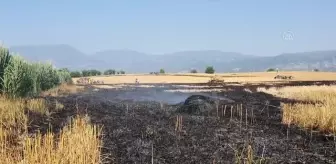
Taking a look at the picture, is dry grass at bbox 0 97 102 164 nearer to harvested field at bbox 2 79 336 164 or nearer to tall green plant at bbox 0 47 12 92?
harvested field at bbox 2 79 336 164

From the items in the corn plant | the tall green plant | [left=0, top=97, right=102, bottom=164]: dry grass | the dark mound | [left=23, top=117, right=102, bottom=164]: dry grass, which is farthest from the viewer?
the tall green plant

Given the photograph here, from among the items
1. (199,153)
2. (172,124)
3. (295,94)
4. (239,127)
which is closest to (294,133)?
(239,127)

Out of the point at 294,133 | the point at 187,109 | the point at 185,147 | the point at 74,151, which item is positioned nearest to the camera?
the point at 74,151

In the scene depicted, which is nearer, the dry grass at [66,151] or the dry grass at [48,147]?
the dry grass at [66,151]

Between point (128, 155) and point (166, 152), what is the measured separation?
1190mm

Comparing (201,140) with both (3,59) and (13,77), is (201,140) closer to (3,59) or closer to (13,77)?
(13,77)

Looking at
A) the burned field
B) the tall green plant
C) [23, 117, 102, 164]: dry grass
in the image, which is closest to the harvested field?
the burned field

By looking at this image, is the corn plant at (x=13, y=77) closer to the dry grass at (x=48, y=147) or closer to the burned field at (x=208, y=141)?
the burned field at (x=208, y=141)

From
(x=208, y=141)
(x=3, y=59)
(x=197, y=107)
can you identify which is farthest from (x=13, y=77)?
(x=208, y=141)

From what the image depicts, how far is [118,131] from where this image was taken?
56.7 ft

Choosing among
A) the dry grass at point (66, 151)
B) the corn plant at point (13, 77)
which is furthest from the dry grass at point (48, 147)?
the corn plant at point (13, 77)

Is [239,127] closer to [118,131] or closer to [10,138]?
[118,131]

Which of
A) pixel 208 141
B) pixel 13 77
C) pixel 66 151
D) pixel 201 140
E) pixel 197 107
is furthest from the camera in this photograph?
pixel 197 107

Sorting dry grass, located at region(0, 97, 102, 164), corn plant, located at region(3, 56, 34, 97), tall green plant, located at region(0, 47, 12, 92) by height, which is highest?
tall green plant, located at region(0, 47, 12, 92)
